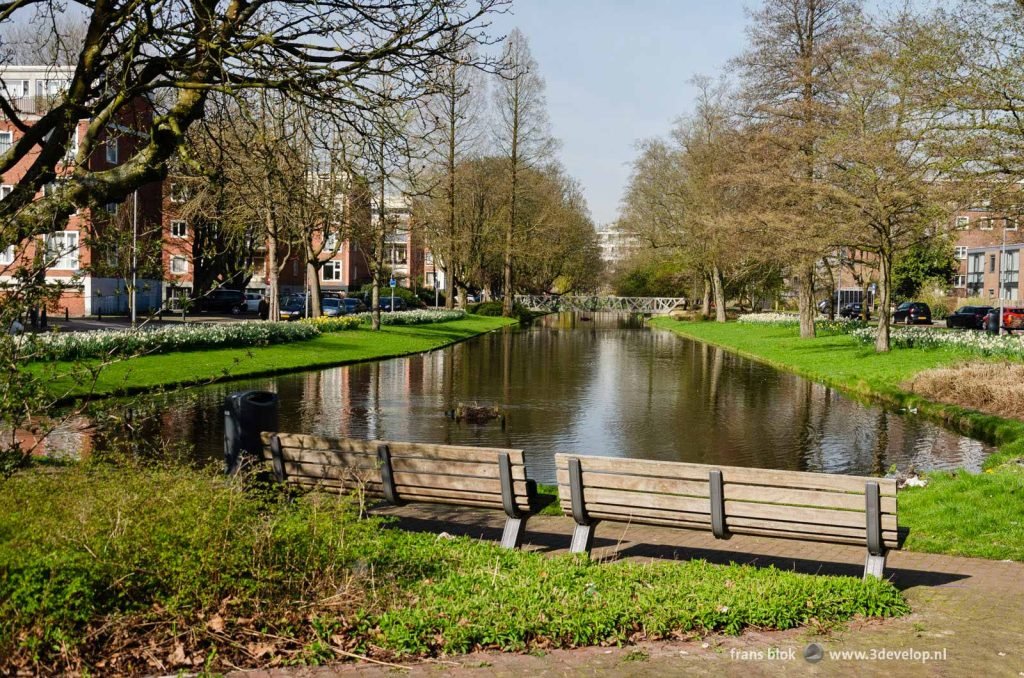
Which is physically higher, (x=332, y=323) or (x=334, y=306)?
(x=334, y=306)

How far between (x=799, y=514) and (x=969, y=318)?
58.3 metres

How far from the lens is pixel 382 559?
700cm

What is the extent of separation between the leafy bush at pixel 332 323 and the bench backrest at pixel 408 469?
1244 inches

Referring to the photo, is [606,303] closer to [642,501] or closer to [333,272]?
[333,272]

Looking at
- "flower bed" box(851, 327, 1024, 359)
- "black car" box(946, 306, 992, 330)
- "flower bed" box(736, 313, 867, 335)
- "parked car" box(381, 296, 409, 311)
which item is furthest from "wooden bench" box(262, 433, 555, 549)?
"parked car" box(381, 296, 409, 311)

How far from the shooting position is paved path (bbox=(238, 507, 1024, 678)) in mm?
5410

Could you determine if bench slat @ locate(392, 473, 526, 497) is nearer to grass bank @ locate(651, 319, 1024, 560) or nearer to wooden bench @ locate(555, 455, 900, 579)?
wooden bench @ locate(555, 455, 900, 579)

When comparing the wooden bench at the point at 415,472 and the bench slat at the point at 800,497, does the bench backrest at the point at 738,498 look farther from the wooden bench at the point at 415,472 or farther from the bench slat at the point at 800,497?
the wooden bench at the point at 415,472

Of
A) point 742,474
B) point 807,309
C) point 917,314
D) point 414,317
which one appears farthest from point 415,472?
point 917,314

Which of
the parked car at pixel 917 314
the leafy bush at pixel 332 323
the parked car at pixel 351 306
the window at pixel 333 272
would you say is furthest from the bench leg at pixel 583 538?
the window at pixel 333 272

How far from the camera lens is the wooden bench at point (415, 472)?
314 inches

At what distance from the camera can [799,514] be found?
7.04 meters

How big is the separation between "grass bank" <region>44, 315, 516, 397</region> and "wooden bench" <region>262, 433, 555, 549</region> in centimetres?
175

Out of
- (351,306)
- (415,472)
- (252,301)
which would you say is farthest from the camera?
(252,301)
